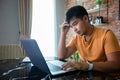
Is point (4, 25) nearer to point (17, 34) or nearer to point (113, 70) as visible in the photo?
point (17, 34)

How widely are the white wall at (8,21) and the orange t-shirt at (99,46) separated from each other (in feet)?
10.6

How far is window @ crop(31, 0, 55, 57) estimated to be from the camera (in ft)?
15.8

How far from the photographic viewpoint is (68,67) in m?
1.30

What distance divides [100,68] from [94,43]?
1.23 ft

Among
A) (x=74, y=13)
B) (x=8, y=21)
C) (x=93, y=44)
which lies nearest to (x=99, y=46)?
(x=93, y=44)

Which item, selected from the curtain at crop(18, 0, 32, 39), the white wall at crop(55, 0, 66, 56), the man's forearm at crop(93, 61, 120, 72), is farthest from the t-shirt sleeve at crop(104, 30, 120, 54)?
the white wall at crop(55, 0, 66, 56)

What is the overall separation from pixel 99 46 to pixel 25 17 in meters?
3.33

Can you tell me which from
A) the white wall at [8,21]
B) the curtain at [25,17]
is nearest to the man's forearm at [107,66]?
the curtain at [25,17]

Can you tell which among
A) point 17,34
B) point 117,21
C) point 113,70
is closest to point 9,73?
point 113,70

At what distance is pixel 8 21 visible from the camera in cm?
468

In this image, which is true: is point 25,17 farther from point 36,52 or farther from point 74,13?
point 36,52

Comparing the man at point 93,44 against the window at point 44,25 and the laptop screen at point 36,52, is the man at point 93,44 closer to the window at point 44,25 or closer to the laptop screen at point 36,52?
the laptop screen at point 36,52

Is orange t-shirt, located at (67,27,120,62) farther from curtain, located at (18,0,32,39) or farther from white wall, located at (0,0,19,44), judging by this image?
white wall, located at (0,0,19,44)

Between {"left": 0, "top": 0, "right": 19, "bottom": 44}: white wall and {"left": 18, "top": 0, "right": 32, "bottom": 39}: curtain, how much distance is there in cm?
14
